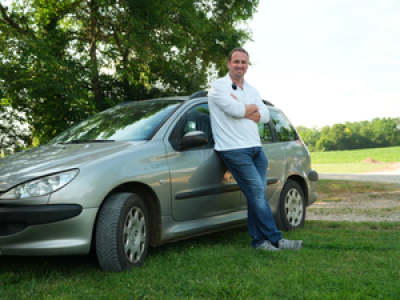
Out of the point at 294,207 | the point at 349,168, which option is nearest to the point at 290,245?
the point at 294,207

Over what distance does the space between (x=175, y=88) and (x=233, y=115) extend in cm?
1019

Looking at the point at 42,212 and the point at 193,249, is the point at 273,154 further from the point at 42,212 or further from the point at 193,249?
the point at 42,212

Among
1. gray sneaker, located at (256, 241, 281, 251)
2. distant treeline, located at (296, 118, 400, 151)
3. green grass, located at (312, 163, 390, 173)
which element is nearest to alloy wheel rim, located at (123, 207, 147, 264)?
gray sneaker, located at (256, 241, 281, 251)

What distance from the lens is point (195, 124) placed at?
4.70 meters

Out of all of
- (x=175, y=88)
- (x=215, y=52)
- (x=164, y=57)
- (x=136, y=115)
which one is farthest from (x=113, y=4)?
(x=136, y=115)

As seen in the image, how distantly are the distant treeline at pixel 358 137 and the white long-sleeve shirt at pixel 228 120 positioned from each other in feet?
225

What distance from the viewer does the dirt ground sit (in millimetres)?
7803

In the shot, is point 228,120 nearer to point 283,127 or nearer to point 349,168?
point 283,127

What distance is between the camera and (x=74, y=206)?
3.32 metres

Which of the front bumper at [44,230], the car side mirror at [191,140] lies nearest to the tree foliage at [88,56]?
the car side mirror at [191,140]

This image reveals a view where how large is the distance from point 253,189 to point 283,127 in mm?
1719

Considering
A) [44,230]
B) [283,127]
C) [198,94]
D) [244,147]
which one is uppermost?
[198,94]

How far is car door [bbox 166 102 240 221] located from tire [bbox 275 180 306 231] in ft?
3.00

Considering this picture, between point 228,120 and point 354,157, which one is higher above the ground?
point 228,120
